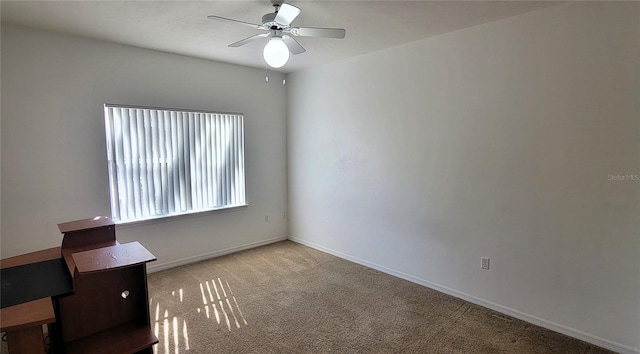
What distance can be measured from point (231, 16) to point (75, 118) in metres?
1.89

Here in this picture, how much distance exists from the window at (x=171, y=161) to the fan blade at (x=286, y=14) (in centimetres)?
209

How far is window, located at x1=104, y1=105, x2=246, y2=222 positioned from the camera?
3.38 m

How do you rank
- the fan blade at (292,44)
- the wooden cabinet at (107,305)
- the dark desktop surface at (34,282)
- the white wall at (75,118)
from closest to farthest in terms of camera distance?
the dark desktop surface at (34,282), the wooden cabinet at (107,305), the fan blade at (292,44), the white wall at (75,118)

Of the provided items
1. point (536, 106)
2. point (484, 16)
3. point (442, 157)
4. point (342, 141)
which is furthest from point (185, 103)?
point (536, 106)

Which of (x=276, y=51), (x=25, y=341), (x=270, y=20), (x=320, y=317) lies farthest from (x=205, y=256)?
(x=270, y=20)

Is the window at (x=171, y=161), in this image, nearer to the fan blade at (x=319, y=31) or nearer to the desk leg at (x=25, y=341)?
the fan blade at (x=319, y=31)

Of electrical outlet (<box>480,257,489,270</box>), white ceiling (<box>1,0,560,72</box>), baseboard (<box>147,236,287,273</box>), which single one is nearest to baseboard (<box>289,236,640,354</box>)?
electrical outlet (<box>480,257,489,270</box>)

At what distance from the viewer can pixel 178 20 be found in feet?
8.74

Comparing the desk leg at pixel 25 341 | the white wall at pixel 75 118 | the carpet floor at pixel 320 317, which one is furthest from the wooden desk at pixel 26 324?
the white wall at pixel 75 118

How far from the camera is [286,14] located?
2129 mm

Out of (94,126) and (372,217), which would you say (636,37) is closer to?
(372,217)

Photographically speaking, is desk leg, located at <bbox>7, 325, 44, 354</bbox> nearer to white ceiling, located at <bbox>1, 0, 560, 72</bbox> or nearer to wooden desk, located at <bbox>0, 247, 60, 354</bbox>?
wooden desk, located at <bbox>0, 247, 60, 354</bbox>

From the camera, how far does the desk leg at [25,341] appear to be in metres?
Answer: 1.37

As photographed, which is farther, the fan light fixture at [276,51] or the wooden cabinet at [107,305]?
the fan light fixture at [276,51]
